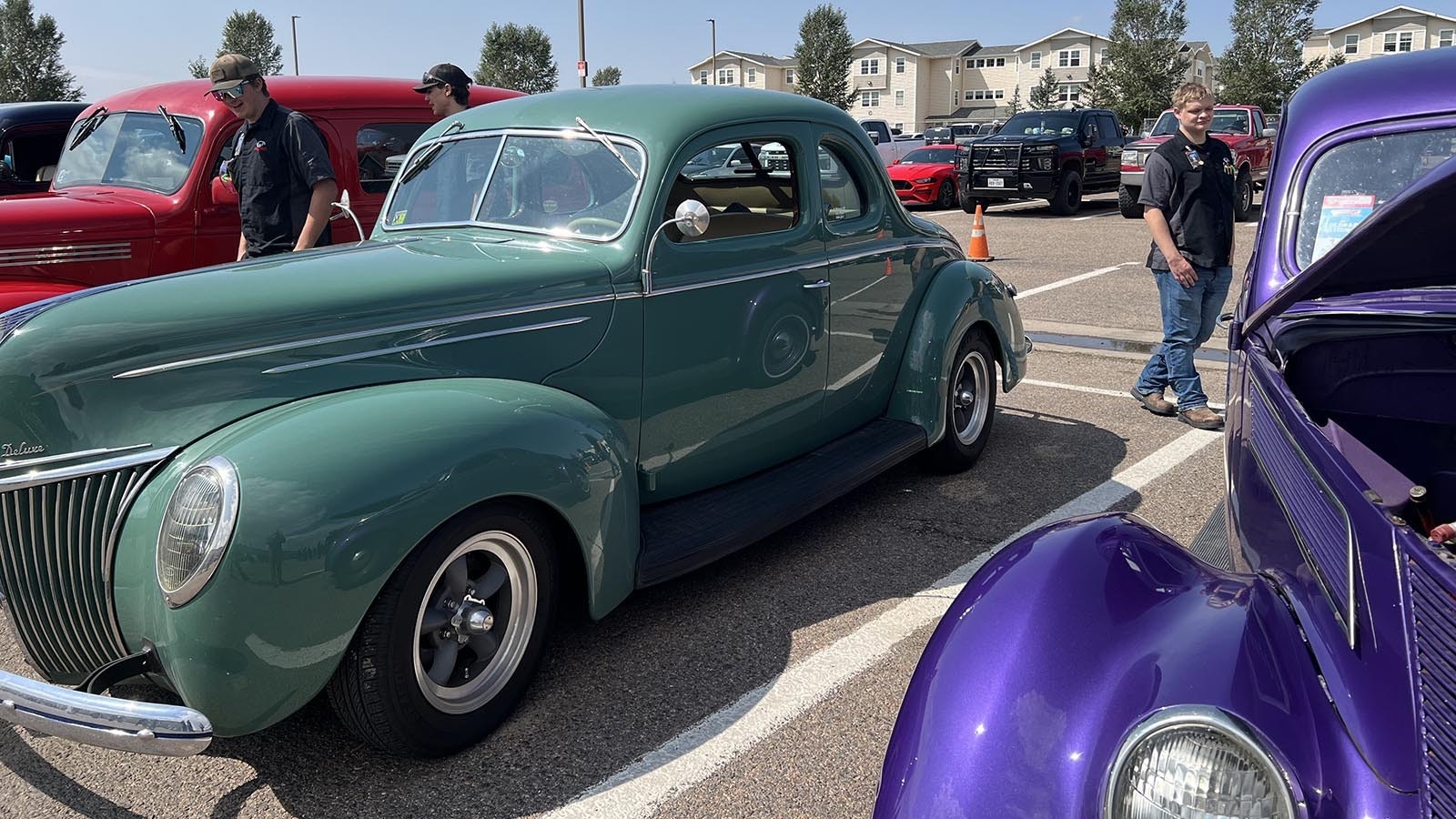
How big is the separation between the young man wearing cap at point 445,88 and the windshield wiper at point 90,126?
2845 millimetres

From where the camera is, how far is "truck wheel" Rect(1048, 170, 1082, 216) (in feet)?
61.2

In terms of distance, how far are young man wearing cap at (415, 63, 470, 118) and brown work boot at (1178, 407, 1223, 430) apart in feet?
14.9

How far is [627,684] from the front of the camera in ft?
10.7

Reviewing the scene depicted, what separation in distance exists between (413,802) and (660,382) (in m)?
1.57

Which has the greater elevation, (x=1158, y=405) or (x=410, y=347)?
(x=410, y=347)

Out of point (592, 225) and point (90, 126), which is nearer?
point (592, 225)

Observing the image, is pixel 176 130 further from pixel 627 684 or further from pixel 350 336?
pixel 627 684

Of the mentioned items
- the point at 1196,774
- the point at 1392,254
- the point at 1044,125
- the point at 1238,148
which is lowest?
the point at 1196,774

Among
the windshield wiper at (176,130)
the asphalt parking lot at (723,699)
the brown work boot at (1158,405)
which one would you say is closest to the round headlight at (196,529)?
the asphalt parking lot at (723,699)

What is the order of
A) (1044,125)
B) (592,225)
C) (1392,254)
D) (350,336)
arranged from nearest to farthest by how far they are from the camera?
(1392,254)
(350,336)
(592,225)
(1044,125)

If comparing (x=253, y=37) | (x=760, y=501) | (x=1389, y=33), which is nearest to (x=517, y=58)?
(x=253, y=37)

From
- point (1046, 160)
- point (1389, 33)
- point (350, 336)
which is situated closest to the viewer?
point (350, 336)

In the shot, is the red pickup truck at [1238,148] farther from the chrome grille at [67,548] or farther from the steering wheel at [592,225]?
the chrome grille at [67,548]

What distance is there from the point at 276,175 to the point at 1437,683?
5144mm
